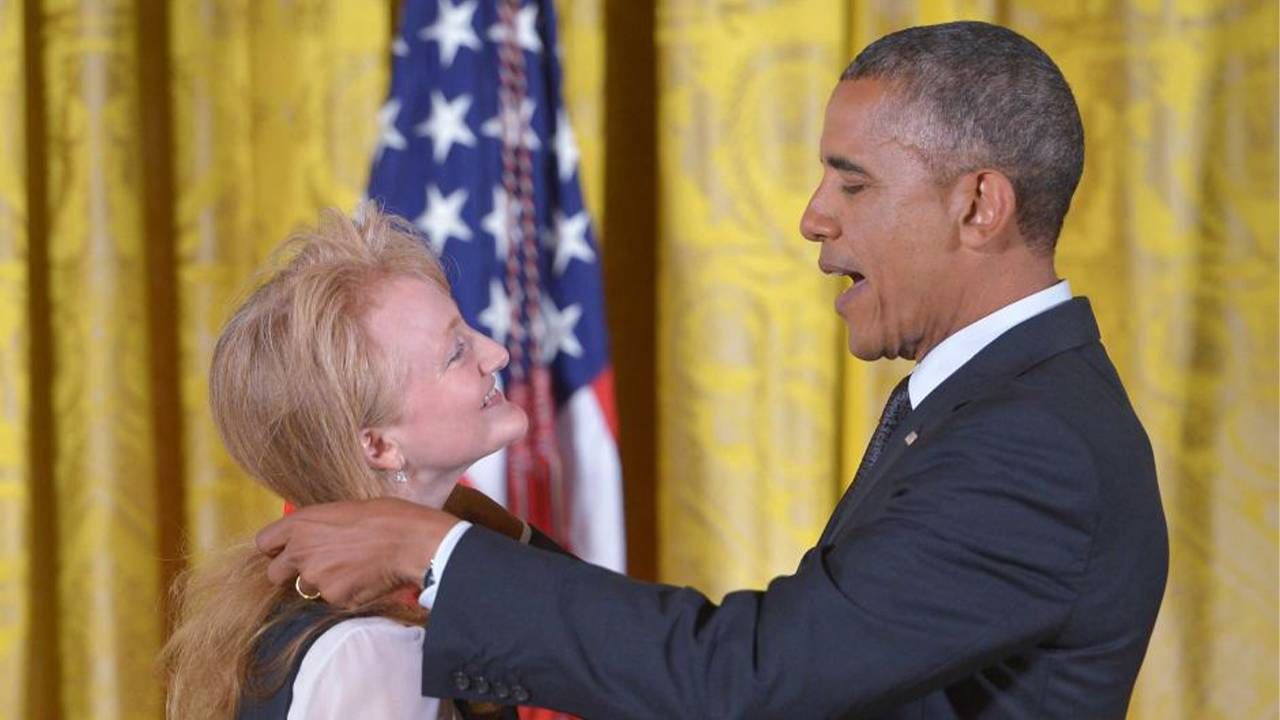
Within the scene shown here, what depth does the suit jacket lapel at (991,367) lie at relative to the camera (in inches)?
65.2

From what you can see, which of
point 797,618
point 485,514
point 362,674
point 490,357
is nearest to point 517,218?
point 485,514

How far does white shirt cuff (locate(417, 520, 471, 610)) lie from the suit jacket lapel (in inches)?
17.4

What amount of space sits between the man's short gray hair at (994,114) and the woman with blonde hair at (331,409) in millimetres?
601

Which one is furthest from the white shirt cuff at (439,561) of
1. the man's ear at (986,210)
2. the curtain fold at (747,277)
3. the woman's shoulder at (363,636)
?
the curtain fold at (747,277)

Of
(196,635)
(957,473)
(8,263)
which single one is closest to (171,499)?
(8,263)

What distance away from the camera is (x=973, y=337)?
1729mm

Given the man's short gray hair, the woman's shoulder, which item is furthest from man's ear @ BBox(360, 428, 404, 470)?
the man's short gray hair

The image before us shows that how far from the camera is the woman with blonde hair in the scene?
170 cm

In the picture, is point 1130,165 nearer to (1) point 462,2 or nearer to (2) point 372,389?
(1) point 462,2

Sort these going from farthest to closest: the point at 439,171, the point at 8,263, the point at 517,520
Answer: the point at 8,263 < the point at 439,171 < the point at 517,520

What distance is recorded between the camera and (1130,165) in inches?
125

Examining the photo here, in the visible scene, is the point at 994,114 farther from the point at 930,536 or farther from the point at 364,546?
the point at 364,546

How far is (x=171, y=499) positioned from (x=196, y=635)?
1.78 metres

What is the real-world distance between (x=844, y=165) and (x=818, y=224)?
0.26 feet
